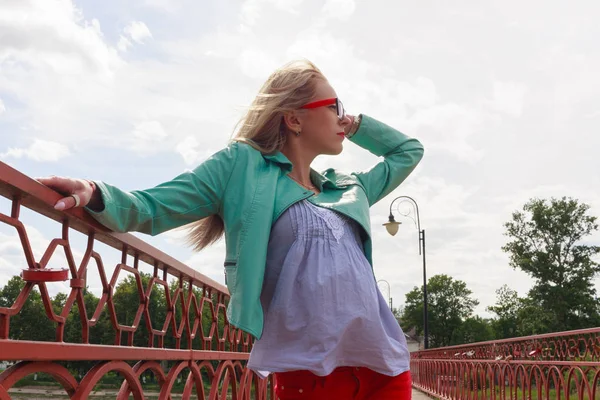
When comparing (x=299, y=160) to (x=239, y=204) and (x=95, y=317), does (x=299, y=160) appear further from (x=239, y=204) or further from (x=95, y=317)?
(x=95, y=317)

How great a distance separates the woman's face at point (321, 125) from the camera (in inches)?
101

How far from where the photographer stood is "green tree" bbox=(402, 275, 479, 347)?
82750 millimetres

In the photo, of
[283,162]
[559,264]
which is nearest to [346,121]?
[283,162]

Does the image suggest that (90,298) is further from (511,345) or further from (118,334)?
(511,345)

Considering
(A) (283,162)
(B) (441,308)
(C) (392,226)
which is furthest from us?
(B) (441,308)

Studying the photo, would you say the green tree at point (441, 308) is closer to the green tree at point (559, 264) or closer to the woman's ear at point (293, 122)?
the green tree at point (559, 264)

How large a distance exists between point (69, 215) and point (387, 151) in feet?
5.39

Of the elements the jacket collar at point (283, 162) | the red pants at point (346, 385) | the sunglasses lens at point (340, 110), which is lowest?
the red pants at point (346, 385)

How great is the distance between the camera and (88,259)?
1.85 metres

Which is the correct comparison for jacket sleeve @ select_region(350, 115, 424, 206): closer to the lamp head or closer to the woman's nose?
the woman's nose

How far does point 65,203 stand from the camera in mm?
1669

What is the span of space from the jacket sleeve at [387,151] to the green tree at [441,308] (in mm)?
81642

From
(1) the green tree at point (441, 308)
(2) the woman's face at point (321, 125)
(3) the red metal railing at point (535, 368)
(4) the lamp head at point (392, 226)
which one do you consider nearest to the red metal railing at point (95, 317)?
(2) the woman's face at point (321, 125)

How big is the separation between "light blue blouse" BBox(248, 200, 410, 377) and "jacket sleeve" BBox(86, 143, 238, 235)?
0.87ft
